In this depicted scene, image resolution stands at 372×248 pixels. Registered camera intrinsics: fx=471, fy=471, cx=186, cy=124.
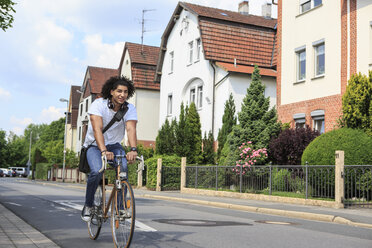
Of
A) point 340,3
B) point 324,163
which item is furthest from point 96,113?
point 340,3

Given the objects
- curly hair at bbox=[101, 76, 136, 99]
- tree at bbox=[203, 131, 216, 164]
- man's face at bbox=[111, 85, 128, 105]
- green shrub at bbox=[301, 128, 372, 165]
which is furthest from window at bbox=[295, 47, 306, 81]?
man's face at bbox=[111, 85, 128, 105]

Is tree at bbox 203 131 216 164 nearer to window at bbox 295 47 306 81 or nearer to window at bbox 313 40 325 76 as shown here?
window at bbox 295 47 306 81

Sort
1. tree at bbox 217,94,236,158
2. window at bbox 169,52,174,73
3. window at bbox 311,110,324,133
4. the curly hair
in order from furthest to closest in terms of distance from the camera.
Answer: window at bbox 169,52,174,73 → tree at bbox 217,94,236,158 → window at bbox 311,110,324,133 → the curly hair

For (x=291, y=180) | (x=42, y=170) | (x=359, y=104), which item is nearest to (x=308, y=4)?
(x=359, y=104)

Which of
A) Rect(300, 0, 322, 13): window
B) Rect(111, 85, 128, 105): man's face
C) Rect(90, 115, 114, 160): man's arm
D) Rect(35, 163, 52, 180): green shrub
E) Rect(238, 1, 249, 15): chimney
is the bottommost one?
Rect(35, 163, 52, 180): green shrub

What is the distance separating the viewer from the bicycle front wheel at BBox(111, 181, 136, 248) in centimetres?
504

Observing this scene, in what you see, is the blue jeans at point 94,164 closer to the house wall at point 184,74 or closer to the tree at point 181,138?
the tree at point 181,138

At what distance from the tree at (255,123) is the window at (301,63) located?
2.52 metres

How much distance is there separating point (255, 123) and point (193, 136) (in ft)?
29.2

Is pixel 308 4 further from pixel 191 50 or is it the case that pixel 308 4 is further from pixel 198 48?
pixel 191 50

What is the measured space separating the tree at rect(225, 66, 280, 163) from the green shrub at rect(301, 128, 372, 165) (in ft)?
13.3

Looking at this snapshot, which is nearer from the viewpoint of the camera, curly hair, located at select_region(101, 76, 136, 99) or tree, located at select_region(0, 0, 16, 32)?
curly hair, located at select_region(101, 76, 136, 99)

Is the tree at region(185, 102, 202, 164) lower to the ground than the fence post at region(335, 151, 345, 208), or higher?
higher

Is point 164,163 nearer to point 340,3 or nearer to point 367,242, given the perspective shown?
point 340,3
